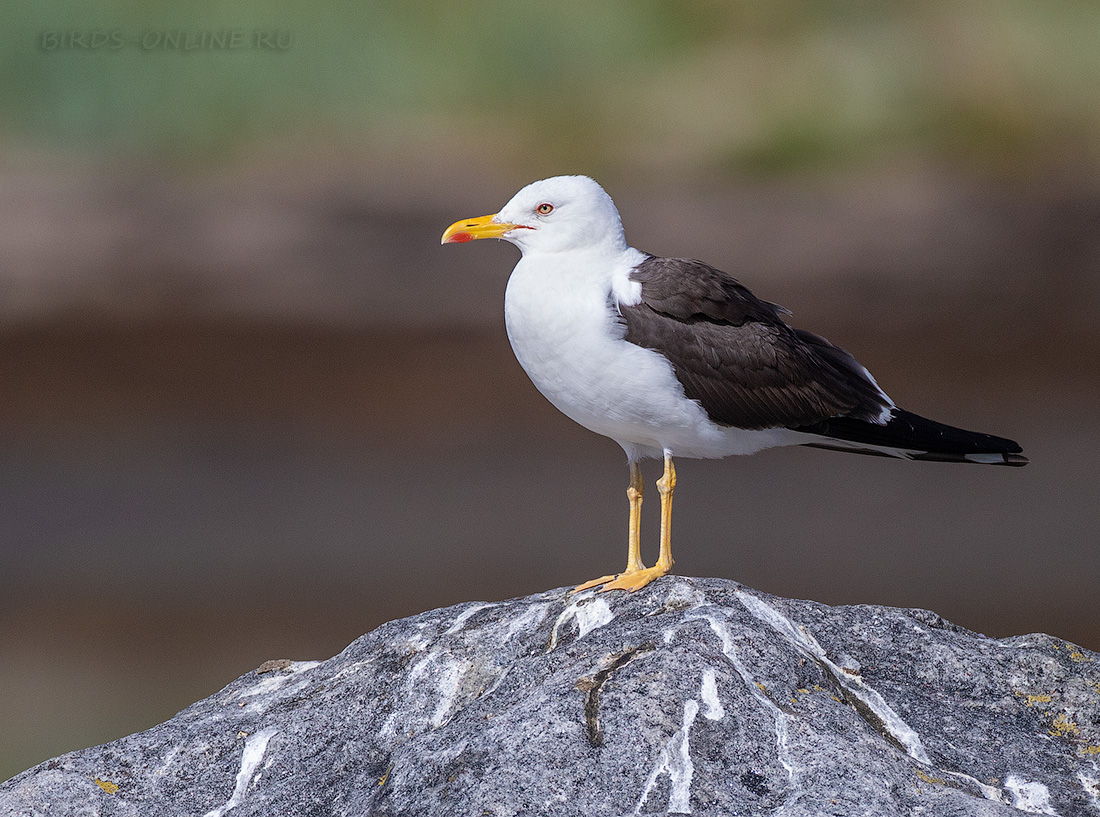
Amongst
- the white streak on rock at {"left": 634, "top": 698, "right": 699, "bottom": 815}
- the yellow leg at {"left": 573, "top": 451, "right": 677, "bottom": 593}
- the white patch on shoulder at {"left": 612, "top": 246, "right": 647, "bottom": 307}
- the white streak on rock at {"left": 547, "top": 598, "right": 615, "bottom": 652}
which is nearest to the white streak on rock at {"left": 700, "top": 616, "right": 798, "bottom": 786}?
Result: the white streak on rock at {"left": 634, "top": 698, "right": 699, "bottom": 815}

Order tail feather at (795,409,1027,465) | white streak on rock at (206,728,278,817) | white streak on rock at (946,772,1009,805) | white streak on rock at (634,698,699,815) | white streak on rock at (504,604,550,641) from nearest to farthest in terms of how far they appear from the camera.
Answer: white streak on rock at (634,698,699,815)
white streak on rock at (946,772,1009,805)
white streak on rock at (206,728,278,817)
white streak on rock at (504,604,550,641)
tail feather at (795,409,1027,465)

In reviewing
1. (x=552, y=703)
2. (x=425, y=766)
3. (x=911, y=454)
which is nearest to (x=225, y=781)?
(x=425, y=766)

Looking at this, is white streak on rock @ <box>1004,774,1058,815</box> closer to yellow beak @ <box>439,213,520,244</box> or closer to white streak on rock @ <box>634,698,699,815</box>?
white streak on rock @ <box>634,698,699,815</box>

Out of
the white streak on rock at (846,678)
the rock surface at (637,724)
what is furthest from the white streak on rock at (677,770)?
the white streak on rock at (846,678)

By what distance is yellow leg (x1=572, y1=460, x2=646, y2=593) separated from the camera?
12.9 feet

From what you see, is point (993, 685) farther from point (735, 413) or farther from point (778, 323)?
point (778, 323)

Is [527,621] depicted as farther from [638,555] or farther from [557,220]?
[557,220]

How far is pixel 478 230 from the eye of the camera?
4078 millimetres

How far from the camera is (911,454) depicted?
4.29 m

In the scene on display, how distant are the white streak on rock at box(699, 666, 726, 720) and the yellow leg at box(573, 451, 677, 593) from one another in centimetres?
77

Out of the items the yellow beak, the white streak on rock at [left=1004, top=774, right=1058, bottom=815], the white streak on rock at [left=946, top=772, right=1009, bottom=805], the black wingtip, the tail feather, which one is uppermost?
the yellow beak

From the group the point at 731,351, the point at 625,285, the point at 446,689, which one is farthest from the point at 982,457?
the point at 446,689

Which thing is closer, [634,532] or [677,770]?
[677,770]

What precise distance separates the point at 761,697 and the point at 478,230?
1929mm
